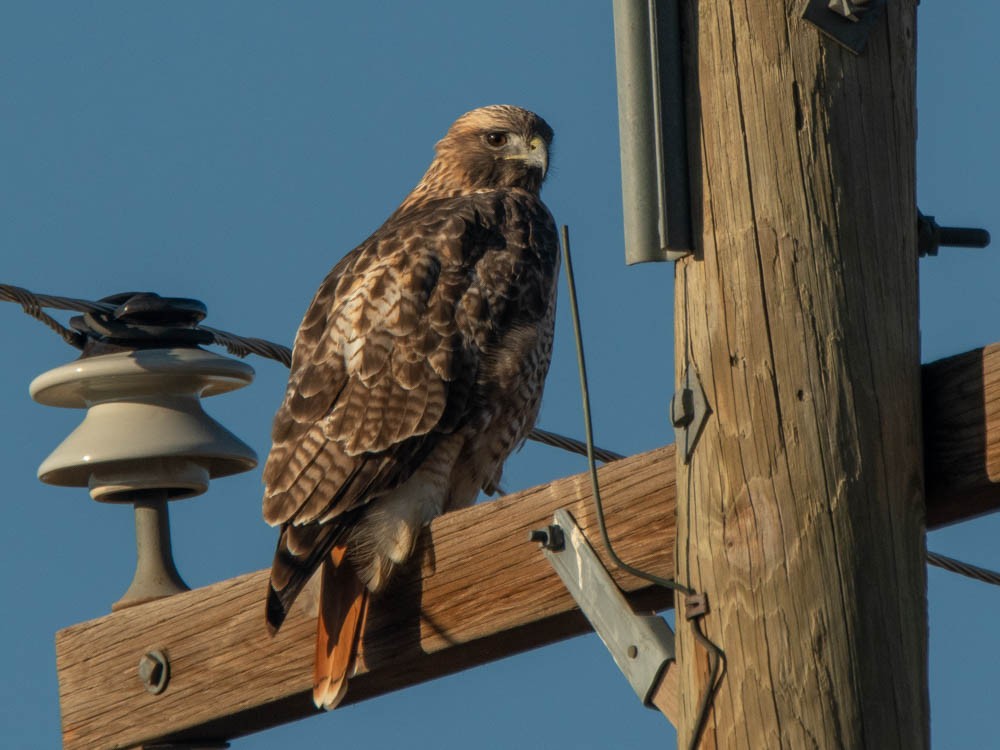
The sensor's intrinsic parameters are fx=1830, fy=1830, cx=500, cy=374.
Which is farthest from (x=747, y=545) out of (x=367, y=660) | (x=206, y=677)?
(x=206, y=677)

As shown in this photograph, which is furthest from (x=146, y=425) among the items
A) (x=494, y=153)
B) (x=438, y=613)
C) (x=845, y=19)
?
(x=494, y=153)

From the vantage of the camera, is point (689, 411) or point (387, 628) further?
point (387, 628)

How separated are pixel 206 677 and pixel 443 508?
933 millimetres

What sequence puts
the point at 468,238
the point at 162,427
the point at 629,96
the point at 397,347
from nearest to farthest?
the point at 629,96, the point at 162,427, the point at 397,347, the point at 468,238

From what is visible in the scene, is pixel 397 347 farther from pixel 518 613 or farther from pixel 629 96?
pixel 629 96

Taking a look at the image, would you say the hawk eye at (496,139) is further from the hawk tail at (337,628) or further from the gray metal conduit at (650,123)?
the gray metal conduit at (650,123)

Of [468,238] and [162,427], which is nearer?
[162,427]

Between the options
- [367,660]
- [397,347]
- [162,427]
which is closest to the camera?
[367,660]

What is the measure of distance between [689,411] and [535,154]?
355 centimetres

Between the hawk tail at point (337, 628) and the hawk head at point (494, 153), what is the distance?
2536 mm

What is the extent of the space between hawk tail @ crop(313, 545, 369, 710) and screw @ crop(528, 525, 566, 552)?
68cm

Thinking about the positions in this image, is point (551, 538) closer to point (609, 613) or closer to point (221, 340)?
point (609, 613)

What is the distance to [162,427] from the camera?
4348mm

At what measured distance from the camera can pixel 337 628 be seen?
3.90 meters
